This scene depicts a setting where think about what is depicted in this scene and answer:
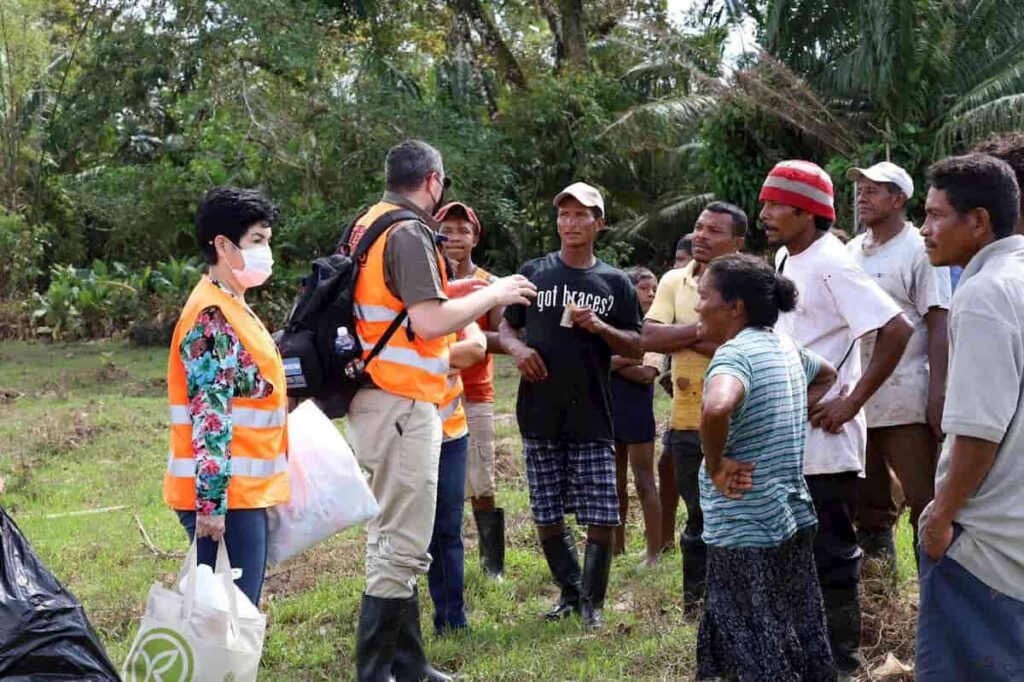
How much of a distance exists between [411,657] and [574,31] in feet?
61.2

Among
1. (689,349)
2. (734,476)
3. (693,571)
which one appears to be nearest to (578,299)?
(689,349)

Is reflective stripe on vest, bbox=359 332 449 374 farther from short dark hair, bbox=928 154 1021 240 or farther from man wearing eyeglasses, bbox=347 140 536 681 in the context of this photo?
short dark hair, bbox=928 154 1021 240

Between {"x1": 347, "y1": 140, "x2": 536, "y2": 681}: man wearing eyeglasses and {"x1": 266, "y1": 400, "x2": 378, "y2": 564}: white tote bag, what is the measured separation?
0.32m

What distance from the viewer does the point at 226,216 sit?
411 cm

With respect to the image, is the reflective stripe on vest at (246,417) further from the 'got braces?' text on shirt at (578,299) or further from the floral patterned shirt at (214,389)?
the 'got braces?' text on shirt at (578,299)

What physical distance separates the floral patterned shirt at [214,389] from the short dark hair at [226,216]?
287 millimetres

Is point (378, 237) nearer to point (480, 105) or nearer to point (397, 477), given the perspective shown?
point (397, 477)

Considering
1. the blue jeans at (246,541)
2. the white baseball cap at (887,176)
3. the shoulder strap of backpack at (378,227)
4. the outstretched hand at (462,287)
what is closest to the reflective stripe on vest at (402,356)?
the shoulder strap of backpack at (378,227)

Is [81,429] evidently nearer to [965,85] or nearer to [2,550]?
[2,550]

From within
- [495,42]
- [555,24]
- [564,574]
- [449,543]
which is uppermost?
[555,24]

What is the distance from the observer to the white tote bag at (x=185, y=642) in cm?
370

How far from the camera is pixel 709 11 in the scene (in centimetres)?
2311

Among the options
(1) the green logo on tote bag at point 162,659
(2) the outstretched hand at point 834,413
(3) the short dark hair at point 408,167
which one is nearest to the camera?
(1) the green logo on tote bag at point 162,659

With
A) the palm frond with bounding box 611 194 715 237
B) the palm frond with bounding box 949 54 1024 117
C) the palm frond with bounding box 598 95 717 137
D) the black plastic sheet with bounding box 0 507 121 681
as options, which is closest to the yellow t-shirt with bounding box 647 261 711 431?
the black plastic sheet with bounding box 0 507 121 681
